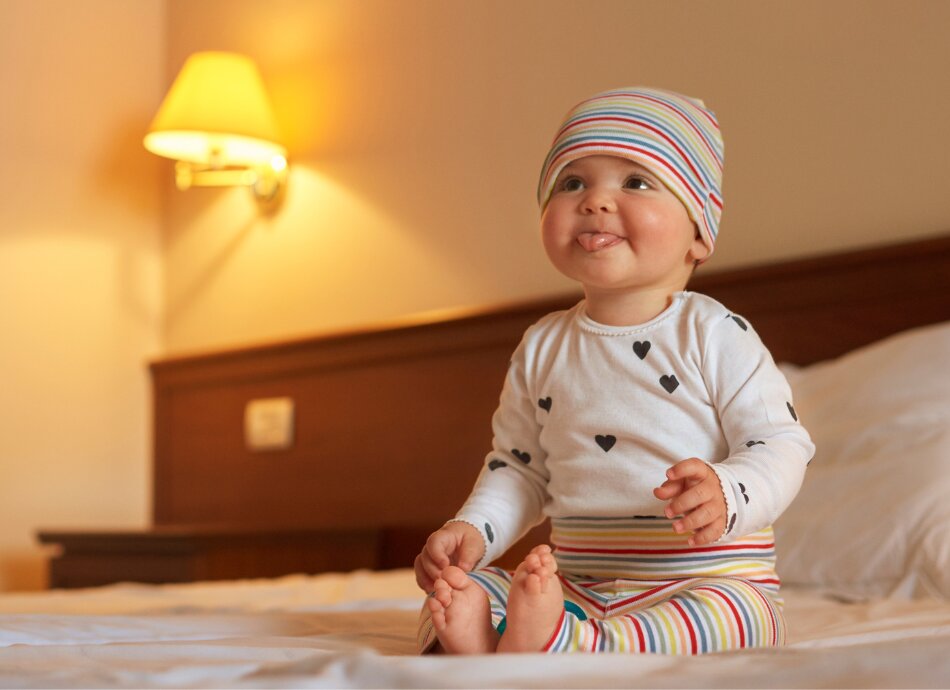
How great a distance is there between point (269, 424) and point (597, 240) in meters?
1.90

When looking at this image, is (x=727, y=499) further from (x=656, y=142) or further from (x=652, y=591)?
(x=656, y=142)

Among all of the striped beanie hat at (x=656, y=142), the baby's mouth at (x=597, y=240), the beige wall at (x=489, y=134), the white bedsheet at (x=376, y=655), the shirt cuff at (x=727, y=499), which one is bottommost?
the white bedsheet at (x=376, y=655)

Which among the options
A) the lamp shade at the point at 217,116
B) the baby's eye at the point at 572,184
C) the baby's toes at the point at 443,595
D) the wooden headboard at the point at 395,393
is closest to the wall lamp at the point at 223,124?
the lamp shade at the point at 217,116

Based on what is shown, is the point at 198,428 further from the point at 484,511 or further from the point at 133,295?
the point at 484,511

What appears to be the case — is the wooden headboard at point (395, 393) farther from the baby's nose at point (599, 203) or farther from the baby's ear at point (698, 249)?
the baby's nose at point (599, 203)

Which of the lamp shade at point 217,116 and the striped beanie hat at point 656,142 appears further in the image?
the lamp shade at point 217,116

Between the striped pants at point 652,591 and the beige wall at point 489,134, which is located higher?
the beige wall at point 489,134

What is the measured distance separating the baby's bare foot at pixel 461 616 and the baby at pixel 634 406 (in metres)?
0.05

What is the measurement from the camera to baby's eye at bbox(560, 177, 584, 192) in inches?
43.3

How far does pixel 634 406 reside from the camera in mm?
1060

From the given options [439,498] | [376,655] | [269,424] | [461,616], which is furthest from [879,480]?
[269,424]

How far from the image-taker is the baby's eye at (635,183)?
1074 millimetres

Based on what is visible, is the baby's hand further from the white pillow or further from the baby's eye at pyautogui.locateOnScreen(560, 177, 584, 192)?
the white pillow

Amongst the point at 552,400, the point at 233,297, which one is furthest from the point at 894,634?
the point at 233,297
